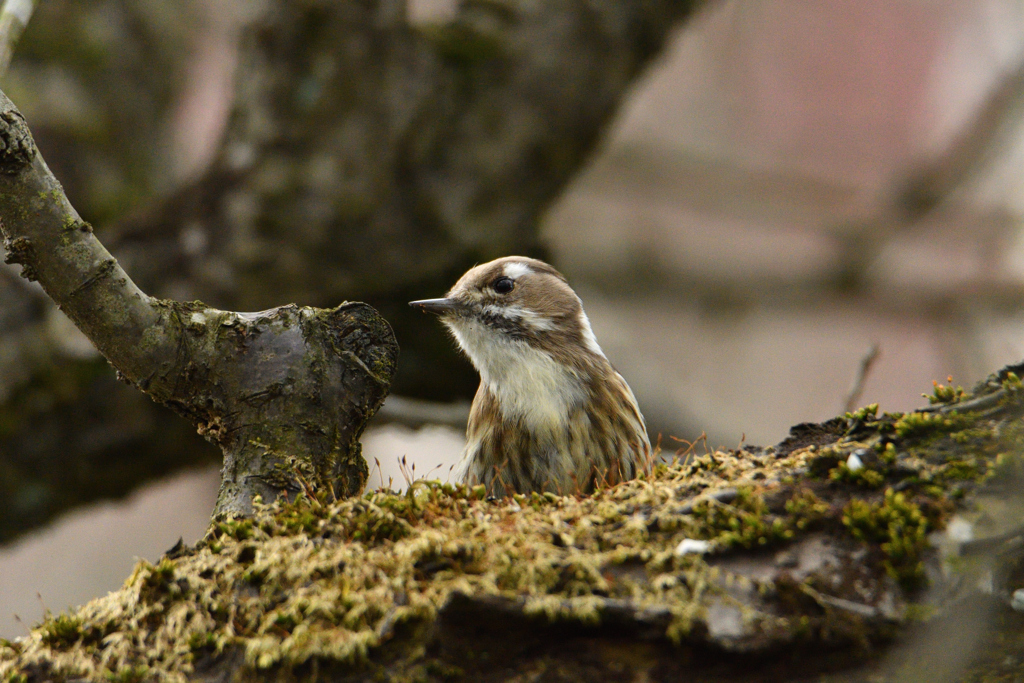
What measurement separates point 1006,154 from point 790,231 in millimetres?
3643

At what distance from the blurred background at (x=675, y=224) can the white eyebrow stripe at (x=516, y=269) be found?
1.12 metres

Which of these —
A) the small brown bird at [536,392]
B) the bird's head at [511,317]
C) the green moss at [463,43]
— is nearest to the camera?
the small brown bird at [536,392]

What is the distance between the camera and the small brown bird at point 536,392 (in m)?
3.33

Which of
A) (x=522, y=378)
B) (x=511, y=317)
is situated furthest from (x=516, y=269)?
(x=522, y=378)

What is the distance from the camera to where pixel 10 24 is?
2.42 metres

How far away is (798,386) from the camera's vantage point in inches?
484

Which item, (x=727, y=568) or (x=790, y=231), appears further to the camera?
(x=790, y=231)

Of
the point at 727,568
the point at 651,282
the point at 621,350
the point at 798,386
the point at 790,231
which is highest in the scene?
the point at 790,231

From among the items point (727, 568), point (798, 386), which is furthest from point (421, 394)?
point (798, 386)

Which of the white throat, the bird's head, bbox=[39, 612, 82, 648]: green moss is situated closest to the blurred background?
bbox=[39, 612, 82, 648]: green moss

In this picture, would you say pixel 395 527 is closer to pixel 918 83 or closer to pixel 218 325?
pixel 218 325

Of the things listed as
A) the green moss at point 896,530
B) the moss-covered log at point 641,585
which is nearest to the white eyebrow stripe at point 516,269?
the moss-covered log at point 641,585

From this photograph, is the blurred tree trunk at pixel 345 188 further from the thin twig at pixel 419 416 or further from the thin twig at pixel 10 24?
the thin twig at pixel 10 24

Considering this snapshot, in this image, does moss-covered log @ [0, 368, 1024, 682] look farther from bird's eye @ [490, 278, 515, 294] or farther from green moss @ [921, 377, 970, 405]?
bird's eye @ [490, 278, 515, 294]
